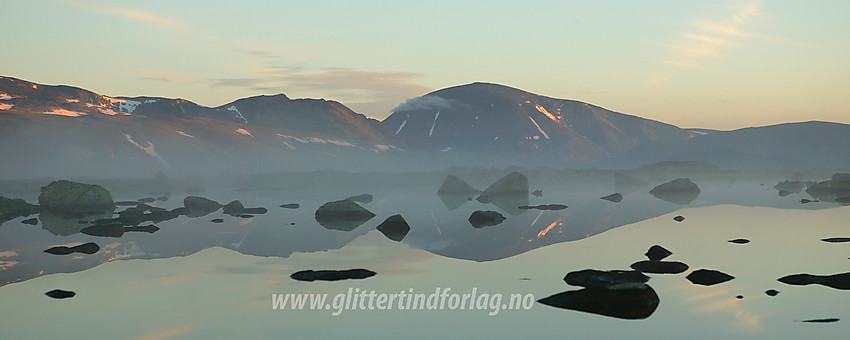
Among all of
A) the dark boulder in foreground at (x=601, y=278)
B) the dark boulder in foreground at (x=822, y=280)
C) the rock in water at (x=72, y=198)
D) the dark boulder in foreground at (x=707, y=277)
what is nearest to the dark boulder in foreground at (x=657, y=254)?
the dark boulder in foreground at (x=707, y=277)

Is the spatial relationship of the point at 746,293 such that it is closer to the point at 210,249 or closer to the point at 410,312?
the point at 410,312

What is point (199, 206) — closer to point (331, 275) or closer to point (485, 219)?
point (485, 219)

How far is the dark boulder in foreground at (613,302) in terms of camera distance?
2141cm

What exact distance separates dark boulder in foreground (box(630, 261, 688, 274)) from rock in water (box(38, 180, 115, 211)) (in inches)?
2387

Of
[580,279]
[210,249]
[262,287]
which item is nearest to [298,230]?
[210,249]

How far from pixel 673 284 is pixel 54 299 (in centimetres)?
2284

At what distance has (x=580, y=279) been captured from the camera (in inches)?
1033

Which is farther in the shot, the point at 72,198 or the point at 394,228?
the point at 72,198

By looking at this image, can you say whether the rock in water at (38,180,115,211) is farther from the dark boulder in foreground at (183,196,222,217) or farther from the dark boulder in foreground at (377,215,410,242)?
the dark boulder in foreground at (377,215,410,242)

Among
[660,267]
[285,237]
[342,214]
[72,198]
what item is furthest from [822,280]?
[72,198]

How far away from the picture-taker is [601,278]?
1000 inches

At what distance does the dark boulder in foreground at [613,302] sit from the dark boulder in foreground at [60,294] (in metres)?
17.3

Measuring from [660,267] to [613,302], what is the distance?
8992 mm

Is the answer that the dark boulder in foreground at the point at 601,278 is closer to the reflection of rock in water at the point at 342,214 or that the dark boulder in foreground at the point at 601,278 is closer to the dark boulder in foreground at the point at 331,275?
the dark boulder in foreground at the point at 331,275
